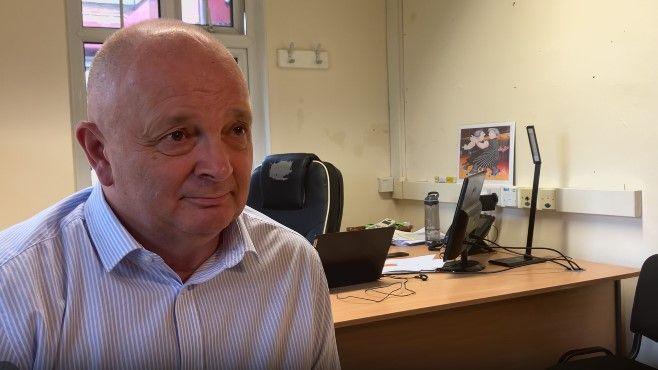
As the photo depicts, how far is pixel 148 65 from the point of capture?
2.92 feet

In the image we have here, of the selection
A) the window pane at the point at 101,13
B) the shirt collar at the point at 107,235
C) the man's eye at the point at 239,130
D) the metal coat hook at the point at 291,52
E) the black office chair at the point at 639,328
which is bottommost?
the black office chair at the point at 639,328

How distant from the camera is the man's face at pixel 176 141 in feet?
2.90

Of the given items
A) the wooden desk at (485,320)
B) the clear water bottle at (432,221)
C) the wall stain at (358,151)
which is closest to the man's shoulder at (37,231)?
the wooden desk at (485,320)

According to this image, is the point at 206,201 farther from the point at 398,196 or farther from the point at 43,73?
the point at 398,196

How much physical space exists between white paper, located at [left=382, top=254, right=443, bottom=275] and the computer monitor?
66 mm

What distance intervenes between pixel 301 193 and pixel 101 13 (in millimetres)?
1858

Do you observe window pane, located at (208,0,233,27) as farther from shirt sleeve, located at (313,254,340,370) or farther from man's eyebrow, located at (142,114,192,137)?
man's eyebrow, located at (142,114,192,137)

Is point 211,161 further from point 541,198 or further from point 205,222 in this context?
point 541,198

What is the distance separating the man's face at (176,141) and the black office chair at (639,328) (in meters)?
1.62

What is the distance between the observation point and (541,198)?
2.87 m

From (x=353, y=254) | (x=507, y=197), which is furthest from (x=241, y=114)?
(x=507, y=197)

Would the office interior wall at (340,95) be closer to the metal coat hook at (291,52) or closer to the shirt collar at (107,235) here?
the metal coat hook at (291,52)

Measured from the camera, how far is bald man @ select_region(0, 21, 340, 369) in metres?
0.89

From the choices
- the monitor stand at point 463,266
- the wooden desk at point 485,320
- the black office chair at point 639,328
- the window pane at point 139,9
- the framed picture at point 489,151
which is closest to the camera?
the wooden desk at point 485,320
